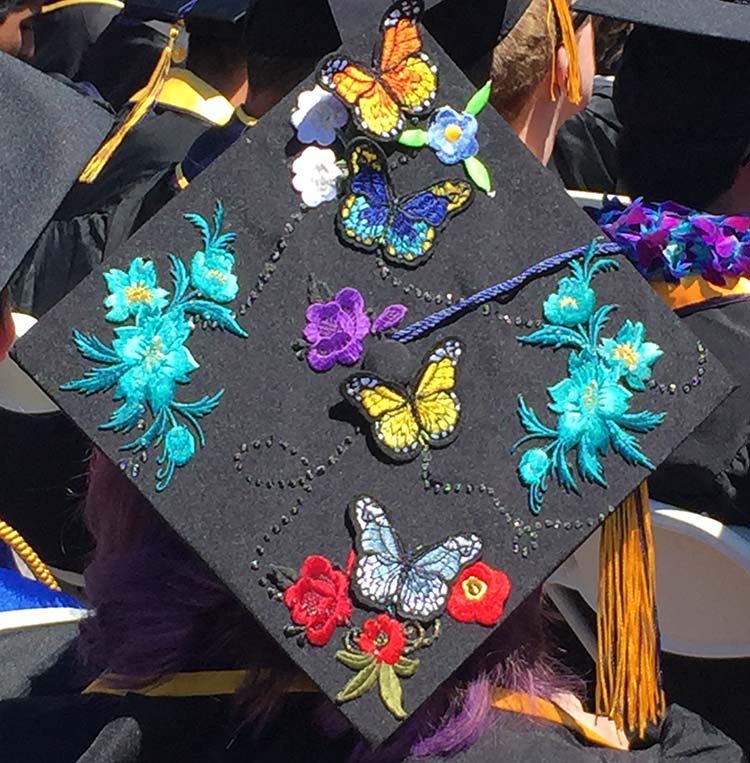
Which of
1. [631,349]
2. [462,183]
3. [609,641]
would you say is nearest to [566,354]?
[631,349]

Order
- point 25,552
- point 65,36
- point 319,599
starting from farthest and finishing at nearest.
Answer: point 65,36
point 25,552
point 319,599

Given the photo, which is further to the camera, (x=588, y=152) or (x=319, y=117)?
(x=588, y=152)

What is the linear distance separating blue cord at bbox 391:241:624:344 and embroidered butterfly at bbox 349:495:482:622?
0.56ft

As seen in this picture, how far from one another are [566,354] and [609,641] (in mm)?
347

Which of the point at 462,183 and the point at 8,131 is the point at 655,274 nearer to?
the point at 462,183

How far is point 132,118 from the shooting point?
2.75m

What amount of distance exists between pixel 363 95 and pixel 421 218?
0.14 meters

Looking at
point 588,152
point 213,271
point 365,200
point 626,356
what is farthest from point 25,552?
point 588,152

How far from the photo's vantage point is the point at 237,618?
1.29 m

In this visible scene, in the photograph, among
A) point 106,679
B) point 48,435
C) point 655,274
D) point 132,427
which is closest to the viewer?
point 132,427

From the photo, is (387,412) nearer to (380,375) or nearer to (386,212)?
(380,375)

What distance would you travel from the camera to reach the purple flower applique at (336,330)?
1263 mm

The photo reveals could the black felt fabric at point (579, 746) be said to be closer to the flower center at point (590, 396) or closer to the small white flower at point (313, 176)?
the flower center at point (590, 396)

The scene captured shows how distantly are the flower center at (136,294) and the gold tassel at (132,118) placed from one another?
1.32m
